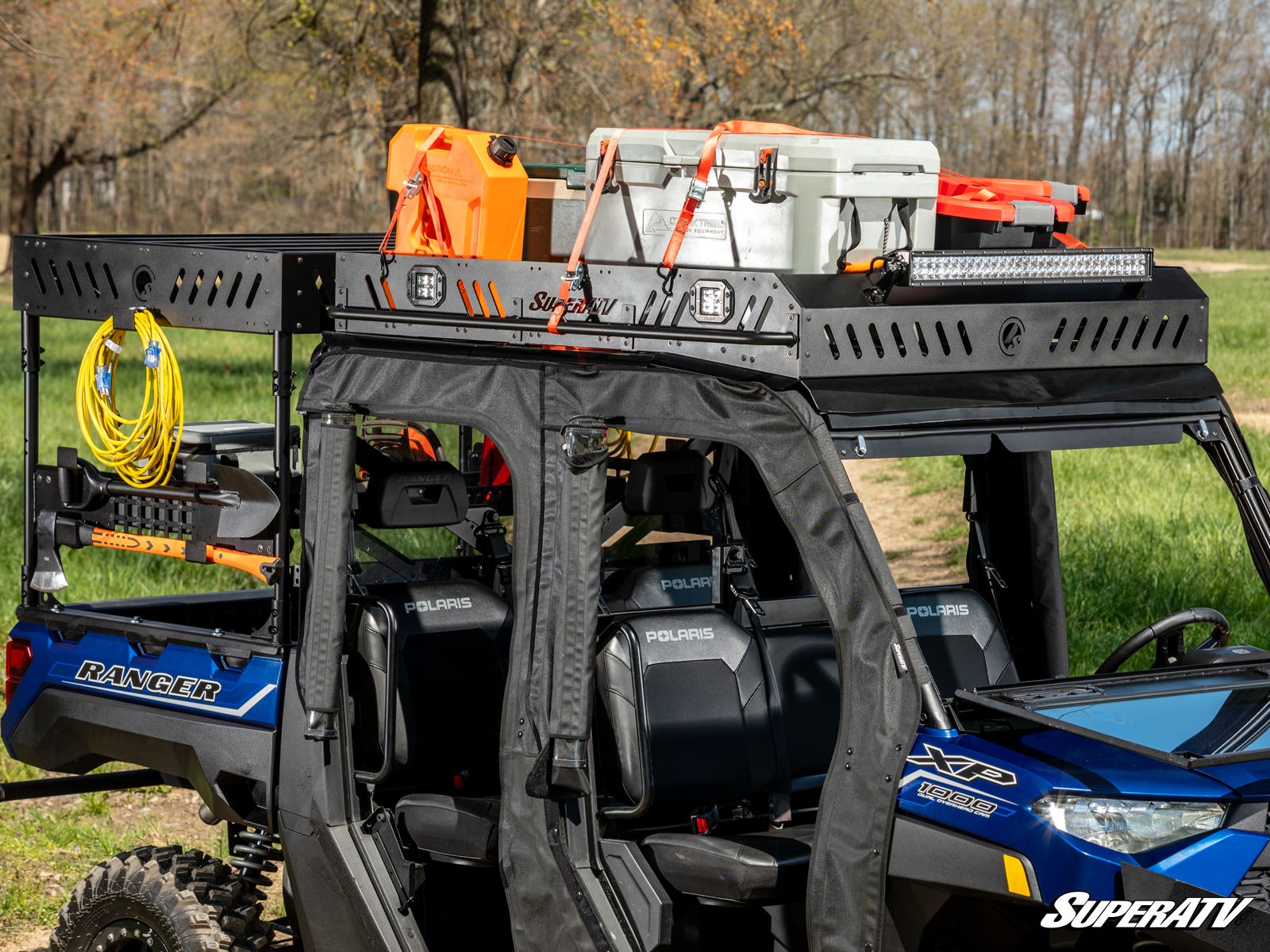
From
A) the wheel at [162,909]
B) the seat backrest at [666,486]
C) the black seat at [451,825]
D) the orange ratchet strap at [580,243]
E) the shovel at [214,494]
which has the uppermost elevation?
the orange ratchet strap at [580,243]

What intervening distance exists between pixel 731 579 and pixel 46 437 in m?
13.3

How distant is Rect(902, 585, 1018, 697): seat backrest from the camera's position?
4.36 meters

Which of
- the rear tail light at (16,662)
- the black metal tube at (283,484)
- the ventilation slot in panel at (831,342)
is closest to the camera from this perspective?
the ventilation slot in panel at (831,342)

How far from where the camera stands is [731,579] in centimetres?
443

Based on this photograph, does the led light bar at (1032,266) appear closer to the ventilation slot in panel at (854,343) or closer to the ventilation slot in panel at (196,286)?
the ventilation slot in panel at (854,343)

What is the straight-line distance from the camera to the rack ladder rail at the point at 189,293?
4.14 meters

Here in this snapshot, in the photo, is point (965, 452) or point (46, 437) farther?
point (46, 437)

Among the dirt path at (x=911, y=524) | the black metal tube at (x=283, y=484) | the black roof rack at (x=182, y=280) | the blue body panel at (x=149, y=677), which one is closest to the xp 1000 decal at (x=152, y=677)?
the blue body panel at (x=149, y=677)

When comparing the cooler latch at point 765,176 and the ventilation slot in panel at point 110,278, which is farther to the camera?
the ventilation slot in panel at point 110,278

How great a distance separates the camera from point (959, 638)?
4.40 meters

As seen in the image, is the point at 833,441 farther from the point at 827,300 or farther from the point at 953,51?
the point at 953,51

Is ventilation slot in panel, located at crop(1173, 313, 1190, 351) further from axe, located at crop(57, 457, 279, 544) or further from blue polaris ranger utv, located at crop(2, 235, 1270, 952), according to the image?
axe, located at crop(57, 457, 279, 544)

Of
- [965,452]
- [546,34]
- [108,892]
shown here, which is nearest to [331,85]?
[546,34]

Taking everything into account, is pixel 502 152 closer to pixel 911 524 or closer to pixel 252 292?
pixel 252 292
